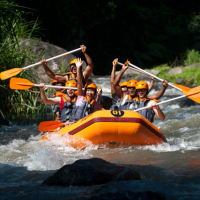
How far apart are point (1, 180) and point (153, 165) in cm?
180

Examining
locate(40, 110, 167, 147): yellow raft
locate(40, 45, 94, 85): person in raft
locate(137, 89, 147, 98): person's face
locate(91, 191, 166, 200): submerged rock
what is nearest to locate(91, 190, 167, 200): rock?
locate(91, 191, 166, 200): submerged rock

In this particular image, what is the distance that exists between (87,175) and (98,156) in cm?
152

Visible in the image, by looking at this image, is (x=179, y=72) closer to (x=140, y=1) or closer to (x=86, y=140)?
(x=140, y=1)

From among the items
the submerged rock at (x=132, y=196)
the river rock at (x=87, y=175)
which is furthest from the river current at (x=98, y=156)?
the submerged rock at (x=132, y=196)

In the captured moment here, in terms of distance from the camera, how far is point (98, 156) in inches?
193

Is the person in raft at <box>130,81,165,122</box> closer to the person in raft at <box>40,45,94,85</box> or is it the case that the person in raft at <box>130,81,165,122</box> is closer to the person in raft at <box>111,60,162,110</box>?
the person in raft at <box>111,60,162,110</box>

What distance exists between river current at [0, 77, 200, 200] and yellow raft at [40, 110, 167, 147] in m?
0.15

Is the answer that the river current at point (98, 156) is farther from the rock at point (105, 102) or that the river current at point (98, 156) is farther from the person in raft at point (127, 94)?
the rock at point (105, 102)

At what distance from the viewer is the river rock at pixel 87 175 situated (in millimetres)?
3371

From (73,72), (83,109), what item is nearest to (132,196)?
(83,109)

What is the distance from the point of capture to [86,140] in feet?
17.1

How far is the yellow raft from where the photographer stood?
4.95m

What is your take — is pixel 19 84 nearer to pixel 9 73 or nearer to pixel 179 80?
pixel 9 73

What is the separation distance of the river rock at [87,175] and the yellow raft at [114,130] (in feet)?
4.84
